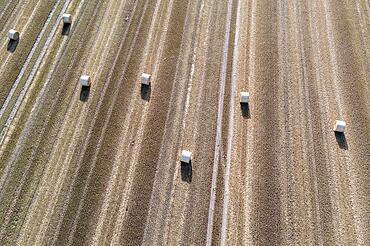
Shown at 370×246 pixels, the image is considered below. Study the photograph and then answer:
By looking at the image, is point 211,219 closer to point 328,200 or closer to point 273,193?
point 273,193

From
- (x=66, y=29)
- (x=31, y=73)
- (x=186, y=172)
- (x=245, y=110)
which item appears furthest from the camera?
(x=66, y=29)

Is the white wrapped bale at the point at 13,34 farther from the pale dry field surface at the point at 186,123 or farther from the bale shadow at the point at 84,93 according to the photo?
the bale shadow at the point at 84,93

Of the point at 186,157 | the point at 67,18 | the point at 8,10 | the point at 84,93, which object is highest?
the point at 8,10

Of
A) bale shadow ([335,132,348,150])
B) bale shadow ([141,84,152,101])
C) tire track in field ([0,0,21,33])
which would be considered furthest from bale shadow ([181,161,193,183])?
tire track in field ([0,0,21,33])

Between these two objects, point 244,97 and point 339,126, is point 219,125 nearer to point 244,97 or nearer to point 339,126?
point 244,97

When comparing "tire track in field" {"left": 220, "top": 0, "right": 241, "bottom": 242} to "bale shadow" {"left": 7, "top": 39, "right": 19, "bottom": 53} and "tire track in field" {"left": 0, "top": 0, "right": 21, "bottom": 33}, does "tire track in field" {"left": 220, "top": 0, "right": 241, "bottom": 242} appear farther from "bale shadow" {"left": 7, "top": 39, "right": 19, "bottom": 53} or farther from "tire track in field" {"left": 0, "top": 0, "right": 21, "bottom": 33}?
"tire track in field" {"left": 0, "top": 0, "right": 21, "bottom": 33}

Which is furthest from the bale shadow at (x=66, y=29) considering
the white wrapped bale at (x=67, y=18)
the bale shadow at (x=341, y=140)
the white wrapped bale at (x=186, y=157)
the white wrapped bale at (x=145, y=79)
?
the bale shadow at (x=341, y=140)

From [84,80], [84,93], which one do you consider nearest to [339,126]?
[84,93]

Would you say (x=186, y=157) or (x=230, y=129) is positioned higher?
(x=230, y=129)
